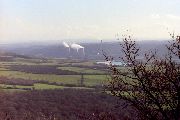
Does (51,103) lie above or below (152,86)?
below

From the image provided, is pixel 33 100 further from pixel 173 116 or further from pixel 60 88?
pixel 173 116

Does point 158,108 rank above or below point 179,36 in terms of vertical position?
below

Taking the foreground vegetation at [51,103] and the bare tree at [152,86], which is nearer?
the bare tree at [152,86]

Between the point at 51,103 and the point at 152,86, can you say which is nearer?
the point at 152,86

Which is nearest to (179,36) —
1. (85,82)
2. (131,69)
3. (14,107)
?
(131,69)

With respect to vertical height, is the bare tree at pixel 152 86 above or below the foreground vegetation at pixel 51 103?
above

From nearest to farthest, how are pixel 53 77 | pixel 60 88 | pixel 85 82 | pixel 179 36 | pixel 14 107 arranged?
pixel 179 36 < pixel 14 107 < pixel 60 88 < pixel 85 82 < pixel 53 77

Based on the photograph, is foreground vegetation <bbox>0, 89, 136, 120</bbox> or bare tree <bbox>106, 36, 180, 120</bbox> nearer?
bare tree <bbox>106, 36, 180, 120</bbox>

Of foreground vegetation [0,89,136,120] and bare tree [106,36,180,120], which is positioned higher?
bare tree [106,36,180,120]
